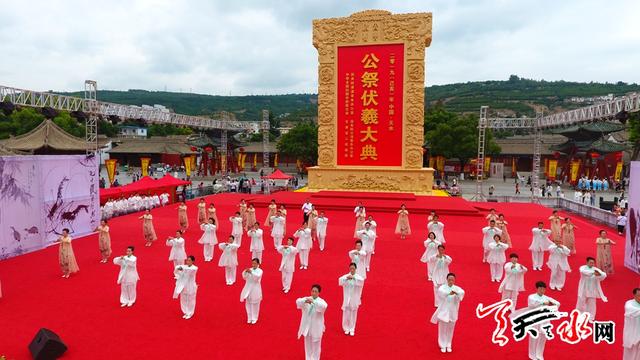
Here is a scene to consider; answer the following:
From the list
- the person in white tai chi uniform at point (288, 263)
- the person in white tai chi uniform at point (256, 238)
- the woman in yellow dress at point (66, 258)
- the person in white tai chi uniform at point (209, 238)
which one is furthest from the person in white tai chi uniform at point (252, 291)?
the woman in yellow dress at point (66, 258)

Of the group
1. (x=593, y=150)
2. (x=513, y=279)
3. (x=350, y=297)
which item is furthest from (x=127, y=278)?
(x=593, y=150)

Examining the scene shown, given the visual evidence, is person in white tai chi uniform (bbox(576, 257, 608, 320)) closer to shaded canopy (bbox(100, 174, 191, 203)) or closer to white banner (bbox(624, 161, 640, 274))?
white banner (bbox(624, 161, 640, 274))

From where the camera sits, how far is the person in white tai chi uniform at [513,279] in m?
7.48

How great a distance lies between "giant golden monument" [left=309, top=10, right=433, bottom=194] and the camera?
23078 mm

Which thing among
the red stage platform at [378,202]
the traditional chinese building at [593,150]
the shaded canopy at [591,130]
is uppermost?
the shaded canopy at [591,130]

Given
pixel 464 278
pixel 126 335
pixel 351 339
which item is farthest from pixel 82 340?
pixel 464 278

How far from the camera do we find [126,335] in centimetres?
674

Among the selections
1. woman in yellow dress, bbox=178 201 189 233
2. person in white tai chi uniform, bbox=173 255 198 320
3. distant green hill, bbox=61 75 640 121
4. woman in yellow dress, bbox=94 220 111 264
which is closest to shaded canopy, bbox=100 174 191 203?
woman in yellow dress, bbox=178 201 189 233

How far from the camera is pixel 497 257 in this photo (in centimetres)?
936

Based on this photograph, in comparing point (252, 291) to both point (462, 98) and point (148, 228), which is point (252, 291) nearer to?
point (148, 228)

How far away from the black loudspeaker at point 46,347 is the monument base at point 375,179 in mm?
18612

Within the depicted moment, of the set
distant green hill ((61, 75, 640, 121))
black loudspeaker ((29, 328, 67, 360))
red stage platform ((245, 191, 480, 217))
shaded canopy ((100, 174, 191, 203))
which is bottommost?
black loudspeaker ((29, 328, 67, 360))

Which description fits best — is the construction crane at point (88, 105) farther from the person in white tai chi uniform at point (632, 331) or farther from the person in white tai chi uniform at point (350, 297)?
the person in white tai chi uniform at point (632, 331)

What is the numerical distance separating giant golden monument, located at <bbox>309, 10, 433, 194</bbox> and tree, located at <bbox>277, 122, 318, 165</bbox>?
19.3 meters
